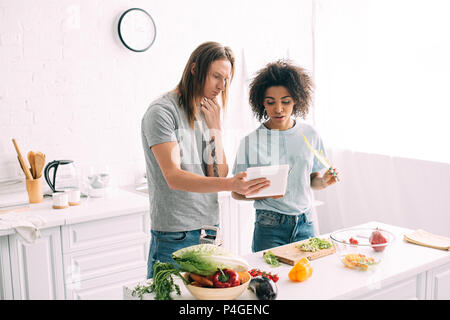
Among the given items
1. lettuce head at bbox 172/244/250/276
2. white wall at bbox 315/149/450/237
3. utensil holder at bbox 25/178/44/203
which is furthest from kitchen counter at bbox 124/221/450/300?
white wall at bbox 315/149/450/237

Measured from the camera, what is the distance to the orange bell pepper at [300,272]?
1.55 m

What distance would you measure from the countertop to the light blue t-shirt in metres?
0.81

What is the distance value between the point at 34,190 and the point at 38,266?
507 millimetres

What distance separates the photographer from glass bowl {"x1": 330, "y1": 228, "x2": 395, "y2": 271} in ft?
5.37

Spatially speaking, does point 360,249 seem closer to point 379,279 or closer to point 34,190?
point 379,279

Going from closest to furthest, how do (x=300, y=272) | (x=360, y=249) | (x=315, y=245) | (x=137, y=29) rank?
(x=300, y=272), (x=360, y=249), (x=315, y=245), (x=137, y=29)

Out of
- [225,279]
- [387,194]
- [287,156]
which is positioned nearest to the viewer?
[225,279]

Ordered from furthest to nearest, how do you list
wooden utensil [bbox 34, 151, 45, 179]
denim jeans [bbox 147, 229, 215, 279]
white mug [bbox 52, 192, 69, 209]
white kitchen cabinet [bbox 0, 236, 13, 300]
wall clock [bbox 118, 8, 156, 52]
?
Result: wall clock [bbox 118, 8, 156, 52]
wooden utensil [bbox 34, 151, 45, 179]
white mug [bbox 52, 192, 69, 209]
white kitchen cabinet [bbox 0, 236, 13, 300]
denim jeans [bbox 147, 229, 215, 279]

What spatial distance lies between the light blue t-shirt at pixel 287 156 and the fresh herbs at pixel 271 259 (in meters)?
0.32

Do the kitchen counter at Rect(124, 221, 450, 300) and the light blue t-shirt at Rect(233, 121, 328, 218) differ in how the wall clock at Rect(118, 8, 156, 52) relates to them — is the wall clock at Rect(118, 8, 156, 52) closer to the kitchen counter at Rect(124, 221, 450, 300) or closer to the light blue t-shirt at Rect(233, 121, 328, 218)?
the light blue t-shirt at Rect(233, 121, 328, 218)

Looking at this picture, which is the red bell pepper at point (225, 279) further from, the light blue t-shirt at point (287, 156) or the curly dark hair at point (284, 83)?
the curly dark hair at point (284, 83)

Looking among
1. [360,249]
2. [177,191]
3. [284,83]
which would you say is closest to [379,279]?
[360,249]

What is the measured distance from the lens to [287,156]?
2.09m
